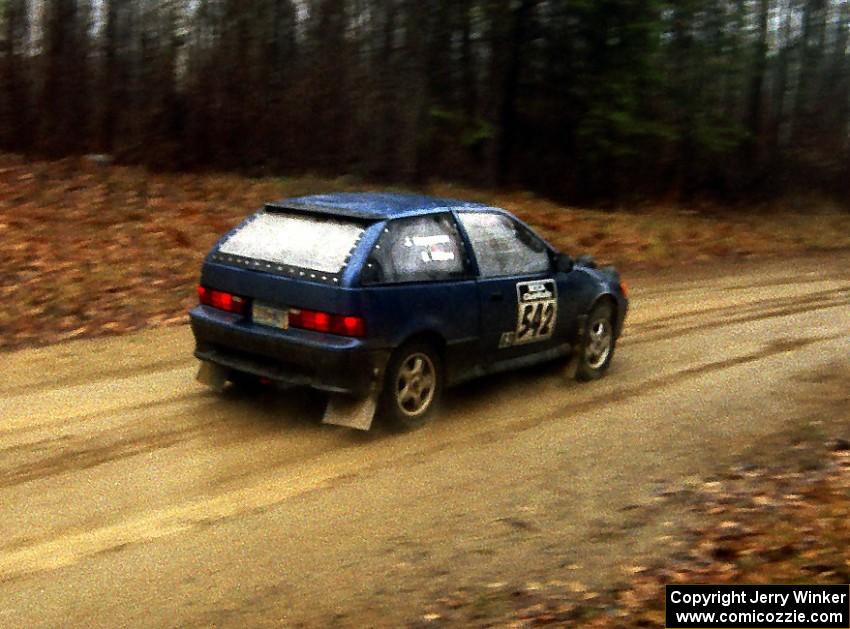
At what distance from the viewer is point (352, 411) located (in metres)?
8.18

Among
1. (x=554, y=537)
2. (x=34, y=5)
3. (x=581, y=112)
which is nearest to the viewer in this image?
(x=554, y=537)

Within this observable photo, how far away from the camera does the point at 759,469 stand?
7785 millimetres

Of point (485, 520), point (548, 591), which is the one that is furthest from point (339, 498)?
point (548, 591)

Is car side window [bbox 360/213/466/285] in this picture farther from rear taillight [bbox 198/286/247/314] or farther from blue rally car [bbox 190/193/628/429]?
rear taillight [bbox 198/286/247/314]

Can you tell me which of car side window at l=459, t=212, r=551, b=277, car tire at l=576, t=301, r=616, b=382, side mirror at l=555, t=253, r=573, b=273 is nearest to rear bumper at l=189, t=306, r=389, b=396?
car side window at l=459, t=212, r=551, b=277

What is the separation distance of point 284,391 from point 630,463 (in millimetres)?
2855

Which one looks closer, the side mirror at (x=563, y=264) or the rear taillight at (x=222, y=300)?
the rear taillight at (x=222, y=300)

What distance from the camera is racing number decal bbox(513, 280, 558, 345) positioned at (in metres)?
9.30

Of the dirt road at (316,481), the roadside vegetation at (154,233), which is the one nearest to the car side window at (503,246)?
the dirt road at (316,481)

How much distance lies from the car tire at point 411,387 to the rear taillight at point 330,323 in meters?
0.42

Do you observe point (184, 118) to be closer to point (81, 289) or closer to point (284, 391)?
point (81, 289)

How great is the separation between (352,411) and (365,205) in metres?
1.57

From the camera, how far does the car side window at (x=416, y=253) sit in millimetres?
8166

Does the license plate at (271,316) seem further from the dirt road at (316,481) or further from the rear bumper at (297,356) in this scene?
the dirt road at (316,481)
